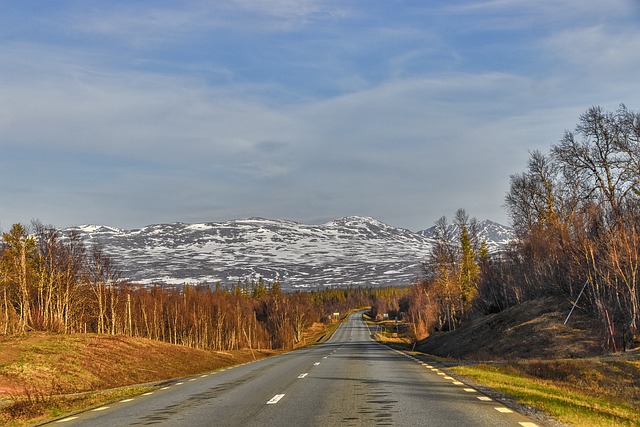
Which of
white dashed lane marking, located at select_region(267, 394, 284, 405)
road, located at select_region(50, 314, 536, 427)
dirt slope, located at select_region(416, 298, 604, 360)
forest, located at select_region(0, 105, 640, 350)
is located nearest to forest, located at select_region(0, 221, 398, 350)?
forest, located at select_region(0, 105, 640, 350)

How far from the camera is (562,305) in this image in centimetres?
3841

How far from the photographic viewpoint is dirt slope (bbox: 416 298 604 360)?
30.7 m

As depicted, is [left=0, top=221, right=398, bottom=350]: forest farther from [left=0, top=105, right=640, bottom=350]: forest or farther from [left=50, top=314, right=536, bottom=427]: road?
[left=50, top=314, right=536, bottom=427]: road

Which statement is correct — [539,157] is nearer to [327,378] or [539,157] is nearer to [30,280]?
[327,378]

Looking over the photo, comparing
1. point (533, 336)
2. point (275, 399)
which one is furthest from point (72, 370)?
point (533, 336)

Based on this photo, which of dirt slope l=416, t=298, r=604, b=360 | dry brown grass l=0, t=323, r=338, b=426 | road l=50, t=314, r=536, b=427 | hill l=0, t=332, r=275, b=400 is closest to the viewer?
road l=50, t=314, r=536, b=427

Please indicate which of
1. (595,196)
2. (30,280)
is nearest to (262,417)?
(595,196)

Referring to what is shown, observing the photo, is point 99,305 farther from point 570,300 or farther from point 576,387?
point 576,387

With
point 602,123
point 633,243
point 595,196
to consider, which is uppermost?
point 602,123

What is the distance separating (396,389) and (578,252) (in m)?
22.6

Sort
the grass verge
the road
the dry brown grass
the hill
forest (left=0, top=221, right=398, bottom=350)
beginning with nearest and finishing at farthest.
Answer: the road, the grass verge, the dry brown grass, the hill, forest (left=0, top=221, right=398, bottom=350)

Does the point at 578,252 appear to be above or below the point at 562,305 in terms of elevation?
above

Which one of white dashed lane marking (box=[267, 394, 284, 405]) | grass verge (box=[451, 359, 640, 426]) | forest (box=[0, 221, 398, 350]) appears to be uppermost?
forest (box=[0, 221, 398, 350])

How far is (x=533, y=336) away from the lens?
3444cm
